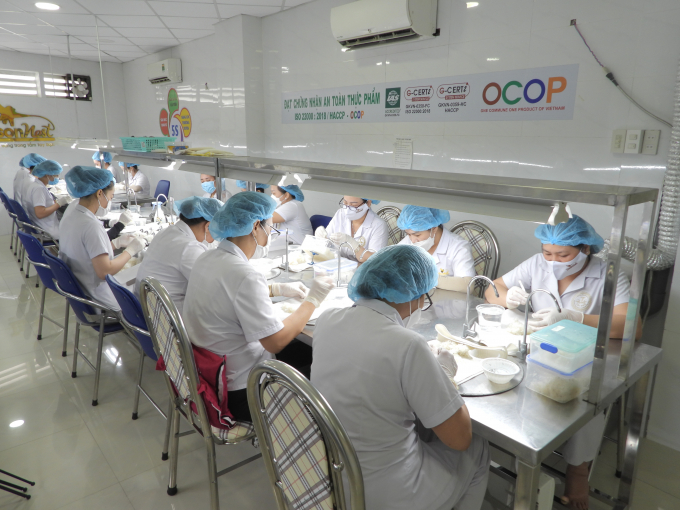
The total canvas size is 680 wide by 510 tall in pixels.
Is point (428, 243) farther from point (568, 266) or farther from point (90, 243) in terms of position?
point (90, 243)

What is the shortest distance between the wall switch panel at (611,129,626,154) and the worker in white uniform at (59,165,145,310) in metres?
2.92

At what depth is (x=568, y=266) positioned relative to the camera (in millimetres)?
1956

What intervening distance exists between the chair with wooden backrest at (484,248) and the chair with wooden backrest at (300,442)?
190 cm

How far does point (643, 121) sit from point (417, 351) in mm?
2079

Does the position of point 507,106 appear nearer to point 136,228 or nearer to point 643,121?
point 643,121

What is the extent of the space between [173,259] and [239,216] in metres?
0.59

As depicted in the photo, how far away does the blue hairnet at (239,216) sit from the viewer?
184 cm

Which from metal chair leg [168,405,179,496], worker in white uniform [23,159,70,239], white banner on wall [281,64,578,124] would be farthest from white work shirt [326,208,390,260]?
worker in white uniform [23,159,70,239]

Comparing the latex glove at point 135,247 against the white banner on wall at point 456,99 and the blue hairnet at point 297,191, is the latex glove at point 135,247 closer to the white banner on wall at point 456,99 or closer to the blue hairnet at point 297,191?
the blue hairnet at point 297,191

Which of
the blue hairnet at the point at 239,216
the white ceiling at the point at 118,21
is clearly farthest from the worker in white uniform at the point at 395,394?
the white ceiling at the point at 118,21

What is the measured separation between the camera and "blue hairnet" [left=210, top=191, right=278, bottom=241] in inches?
72.6

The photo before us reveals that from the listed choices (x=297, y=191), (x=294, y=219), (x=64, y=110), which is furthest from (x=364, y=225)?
(x=64, y=110)

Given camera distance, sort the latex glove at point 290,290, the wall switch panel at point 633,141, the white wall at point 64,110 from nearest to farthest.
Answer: the latex glove at point 290,290, the wall switch panel at point 633,141, the white wall at point 64,110

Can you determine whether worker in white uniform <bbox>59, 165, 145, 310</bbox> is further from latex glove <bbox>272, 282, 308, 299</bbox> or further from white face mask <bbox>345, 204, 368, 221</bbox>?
white face mask <bbox>345, 204, 368, 221</bbox>
